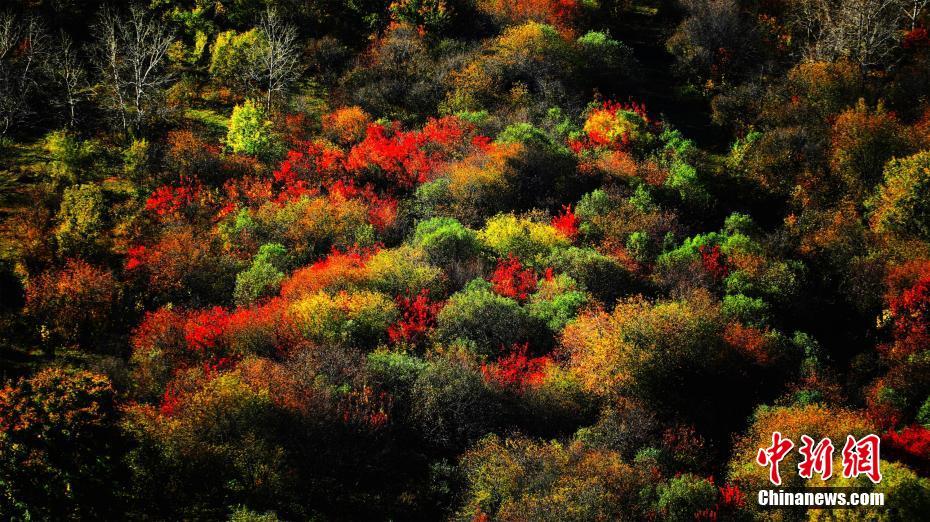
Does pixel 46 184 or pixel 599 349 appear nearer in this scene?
pixel 599 349

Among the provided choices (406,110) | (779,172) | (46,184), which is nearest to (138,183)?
(46,184)

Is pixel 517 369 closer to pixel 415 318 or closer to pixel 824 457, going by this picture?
pixel 415 318

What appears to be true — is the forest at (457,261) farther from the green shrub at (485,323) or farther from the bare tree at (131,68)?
the bare tree at (131,68)

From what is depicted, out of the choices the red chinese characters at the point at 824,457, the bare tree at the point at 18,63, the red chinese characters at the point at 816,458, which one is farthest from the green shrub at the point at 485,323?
the bare tree at the point at 18,63

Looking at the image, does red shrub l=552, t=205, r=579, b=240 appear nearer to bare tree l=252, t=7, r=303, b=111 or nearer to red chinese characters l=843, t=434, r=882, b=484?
red chinese characters l=843, t=434, r=882, b=484

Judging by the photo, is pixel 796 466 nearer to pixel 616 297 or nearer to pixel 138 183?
pixel 616 297

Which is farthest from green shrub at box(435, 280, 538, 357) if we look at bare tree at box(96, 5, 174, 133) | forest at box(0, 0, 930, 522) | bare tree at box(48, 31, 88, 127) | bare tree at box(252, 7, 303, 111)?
bare tree at box(48, 31, 88, 127)
